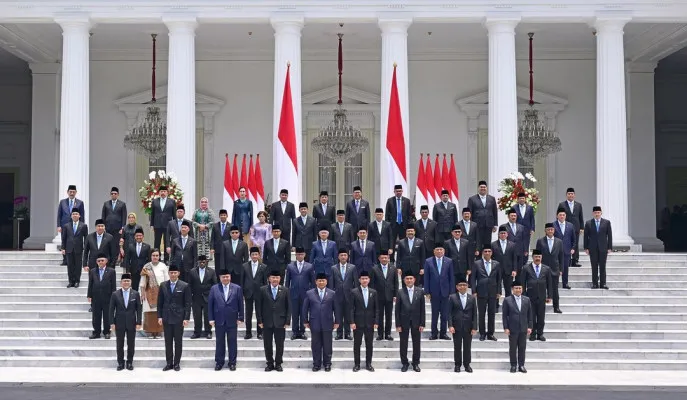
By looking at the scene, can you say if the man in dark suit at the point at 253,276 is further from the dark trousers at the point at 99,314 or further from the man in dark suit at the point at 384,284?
the dark trousers at the point at 99,314

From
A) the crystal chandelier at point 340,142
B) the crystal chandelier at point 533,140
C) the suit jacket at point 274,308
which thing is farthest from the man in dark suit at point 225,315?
the crystal chandelier at point 533,140

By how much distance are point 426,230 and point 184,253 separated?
464cm

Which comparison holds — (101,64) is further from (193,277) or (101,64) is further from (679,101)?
(679,101)

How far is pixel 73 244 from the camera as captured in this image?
1878 centimetres

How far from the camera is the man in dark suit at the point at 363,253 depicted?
17188 millimetres

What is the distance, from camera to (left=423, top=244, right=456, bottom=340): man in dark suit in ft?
54.2

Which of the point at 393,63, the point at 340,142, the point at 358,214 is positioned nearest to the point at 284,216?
the point at 358,214

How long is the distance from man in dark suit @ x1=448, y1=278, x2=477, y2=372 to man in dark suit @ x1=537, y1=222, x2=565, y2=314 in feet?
9.37

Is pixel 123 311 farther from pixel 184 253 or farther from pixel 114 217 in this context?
pixel 114 217

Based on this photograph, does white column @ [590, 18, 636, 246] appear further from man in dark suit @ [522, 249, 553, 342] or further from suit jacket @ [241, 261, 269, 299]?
suit jacket @ [241, 261, 269, 299]

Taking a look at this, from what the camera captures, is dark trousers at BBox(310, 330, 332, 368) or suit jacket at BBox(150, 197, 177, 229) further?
suit jacket at BBox(150, 197, 177, 229)

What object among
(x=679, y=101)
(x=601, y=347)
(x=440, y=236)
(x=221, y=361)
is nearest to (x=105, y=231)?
(x=221, y=361)

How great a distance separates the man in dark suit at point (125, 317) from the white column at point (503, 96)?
10502mm

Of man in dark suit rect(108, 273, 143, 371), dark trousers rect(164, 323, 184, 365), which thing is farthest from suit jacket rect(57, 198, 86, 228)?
dark trousers rect(164, 323, 184, 365)
